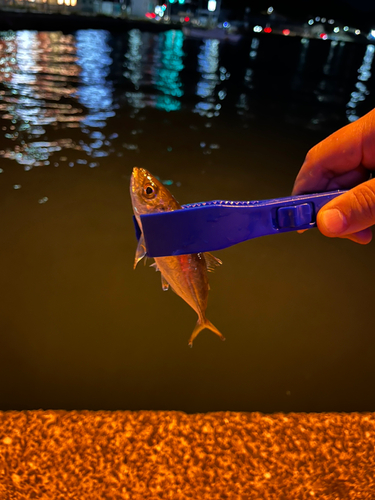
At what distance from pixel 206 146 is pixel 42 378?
21.8ft

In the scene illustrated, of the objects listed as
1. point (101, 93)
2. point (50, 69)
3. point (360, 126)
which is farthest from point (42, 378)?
point (50, 69)

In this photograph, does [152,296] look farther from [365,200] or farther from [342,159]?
[365,200]

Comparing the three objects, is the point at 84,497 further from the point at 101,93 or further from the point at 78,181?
the point at 101,93

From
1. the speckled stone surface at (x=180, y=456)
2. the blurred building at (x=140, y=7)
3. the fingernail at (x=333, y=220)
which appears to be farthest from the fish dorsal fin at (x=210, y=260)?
the blurred building at (x=140, y=7)

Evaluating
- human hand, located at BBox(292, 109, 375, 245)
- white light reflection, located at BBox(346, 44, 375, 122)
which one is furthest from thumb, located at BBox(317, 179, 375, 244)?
white light reflection, located at BBox(346, 44, 375, 122)

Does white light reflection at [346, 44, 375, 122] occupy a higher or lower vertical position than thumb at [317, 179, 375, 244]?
lower

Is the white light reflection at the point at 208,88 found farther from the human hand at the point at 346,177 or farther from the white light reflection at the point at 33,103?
the human hand at the point at 346,177

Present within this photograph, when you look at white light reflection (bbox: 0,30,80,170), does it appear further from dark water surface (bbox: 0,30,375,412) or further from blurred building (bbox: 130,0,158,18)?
blurred building (bbox: 130,0,158,18)

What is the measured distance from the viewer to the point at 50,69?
15.9 meters

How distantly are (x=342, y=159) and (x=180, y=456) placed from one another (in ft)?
6.76

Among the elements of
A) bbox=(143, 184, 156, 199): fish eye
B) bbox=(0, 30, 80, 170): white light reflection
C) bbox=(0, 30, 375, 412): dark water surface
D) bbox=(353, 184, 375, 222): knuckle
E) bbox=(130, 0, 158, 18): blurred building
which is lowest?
bbox=(0, 30, 375, 412): dark water surface

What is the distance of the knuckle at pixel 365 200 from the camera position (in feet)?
5.36

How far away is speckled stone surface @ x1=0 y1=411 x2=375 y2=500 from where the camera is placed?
220 centimetres

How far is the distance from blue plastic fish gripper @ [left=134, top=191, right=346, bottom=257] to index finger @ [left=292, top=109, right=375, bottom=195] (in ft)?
2.36
